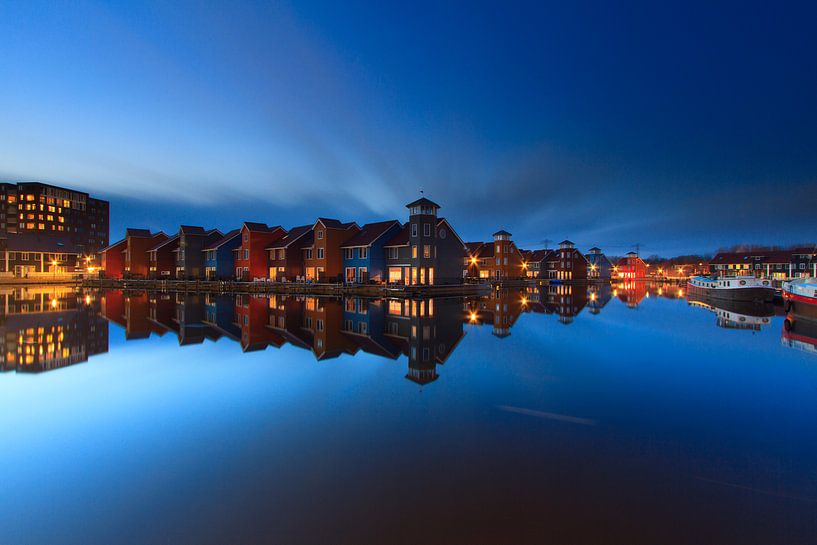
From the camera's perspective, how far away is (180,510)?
15.5 feet

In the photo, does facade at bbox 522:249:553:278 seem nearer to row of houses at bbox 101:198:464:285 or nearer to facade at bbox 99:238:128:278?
row of houses at bbox 101:198:464:285

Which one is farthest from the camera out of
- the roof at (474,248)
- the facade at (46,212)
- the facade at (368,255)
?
the facade at (46,212)

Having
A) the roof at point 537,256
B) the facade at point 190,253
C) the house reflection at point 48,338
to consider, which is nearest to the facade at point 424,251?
the house reflection at point 48,338

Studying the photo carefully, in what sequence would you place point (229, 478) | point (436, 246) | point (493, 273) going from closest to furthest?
1. point (229, 478)
2. point (436, 246)
3. point (493, 273)

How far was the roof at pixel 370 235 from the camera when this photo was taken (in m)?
43.3

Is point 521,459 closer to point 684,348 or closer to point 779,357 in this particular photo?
point 684,348

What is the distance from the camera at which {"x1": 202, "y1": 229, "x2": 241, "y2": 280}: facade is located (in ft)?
178

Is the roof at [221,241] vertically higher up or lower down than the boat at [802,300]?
higher up

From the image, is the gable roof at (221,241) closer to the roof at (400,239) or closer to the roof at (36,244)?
the roof at (400,239)

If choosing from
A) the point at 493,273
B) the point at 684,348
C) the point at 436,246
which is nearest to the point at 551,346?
the point at 684,348

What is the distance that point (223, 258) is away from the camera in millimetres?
54562

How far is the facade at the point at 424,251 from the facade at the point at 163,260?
3934 centimetres

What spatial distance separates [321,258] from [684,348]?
37234 mm

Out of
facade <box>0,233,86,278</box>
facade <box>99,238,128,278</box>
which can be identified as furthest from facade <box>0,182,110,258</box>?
facade <box>99,238,128,278</box>
